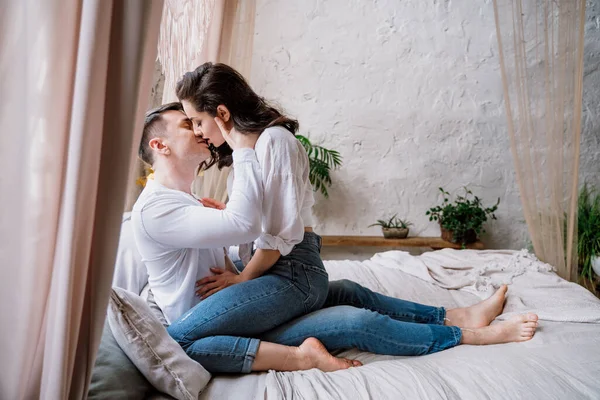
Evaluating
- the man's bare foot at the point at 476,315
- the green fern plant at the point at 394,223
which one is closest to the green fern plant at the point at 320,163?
the green fern plant at the point at 394,223

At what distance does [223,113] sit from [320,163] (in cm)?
226

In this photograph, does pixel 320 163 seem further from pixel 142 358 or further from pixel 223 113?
pixel 142 358

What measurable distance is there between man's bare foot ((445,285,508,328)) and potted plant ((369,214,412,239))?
208 cm

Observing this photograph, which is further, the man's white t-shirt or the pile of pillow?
the man's white t-shirt

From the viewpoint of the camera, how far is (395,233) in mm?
3998

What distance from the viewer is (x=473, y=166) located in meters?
4.11

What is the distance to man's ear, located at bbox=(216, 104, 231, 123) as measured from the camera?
1.61m

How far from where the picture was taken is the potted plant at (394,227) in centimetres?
400

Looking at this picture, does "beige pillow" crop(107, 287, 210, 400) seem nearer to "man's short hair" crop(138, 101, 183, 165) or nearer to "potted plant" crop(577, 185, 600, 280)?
"man's short hair" crop(138, 101, 183, 165)

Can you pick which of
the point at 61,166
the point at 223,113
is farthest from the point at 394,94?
the point at 61,166

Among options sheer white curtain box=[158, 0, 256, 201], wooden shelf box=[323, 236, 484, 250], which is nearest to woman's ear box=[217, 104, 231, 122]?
sheer white curtain box=[158, 0, 256, 201]

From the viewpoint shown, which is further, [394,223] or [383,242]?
[394,223]

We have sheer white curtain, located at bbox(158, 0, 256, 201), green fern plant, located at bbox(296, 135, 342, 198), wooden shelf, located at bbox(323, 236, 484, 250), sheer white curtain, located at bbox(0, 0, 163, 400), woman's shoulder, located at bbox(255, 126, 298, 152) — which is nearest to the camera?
sheer white curtain, located at bbox(0, 0, 163, 400)

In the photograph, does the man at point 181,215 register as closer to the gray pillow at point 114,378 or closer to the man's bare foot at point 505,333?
the gray pillow at point 114,378
